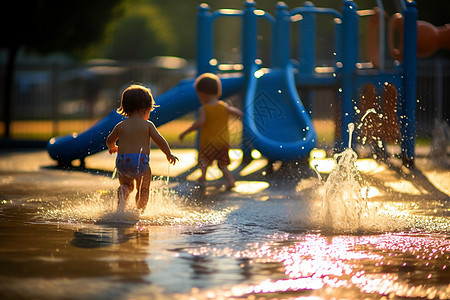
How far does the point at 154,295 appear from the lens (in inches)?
186

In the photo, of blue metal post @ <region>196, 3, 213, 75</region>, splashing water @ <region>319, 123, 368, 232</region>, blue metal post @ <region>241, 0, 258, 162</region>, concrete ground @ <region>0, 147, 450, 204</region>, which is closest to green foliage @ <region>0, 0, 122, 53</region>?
concrete ground @ <region>0, 147, 450, 204</region>

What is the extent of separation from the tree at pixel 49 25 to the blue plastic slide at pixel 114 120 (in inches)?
361

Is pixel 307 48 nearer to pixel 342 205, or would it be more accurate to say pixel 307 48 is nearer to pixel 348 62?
pixel 348 62

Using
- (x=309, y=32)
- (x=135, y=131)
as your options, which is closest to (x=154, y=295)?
(x=135, y=131)

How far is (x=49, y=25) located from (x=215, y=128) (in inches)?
515

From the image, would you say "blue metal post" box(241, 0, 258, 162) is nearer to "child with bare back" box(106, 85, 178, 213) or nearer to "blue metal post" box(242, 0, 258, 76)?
"blue metal post" box(242, 0, 258, 76)

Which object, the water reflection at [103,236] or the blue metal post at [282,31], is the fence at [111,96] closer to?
the blue metal post at [282,31]

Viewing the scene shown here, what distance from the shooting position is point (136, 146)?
8.23 metres

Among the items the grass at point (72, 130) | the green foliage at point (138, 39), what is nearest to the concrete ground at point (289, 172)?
the grass at point (72, 130)

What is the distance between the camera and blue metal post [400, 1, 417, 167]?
13906mm

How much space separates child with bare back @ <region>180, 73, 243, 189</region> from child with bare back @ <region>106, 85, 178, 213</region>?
9.79 ft

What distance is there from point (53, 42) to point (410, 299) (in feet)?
67.4

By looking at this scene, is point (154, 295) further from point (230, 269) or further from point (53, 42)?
point (53, 42)

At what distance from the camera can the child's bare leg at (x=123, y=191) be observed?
26.3 ft
